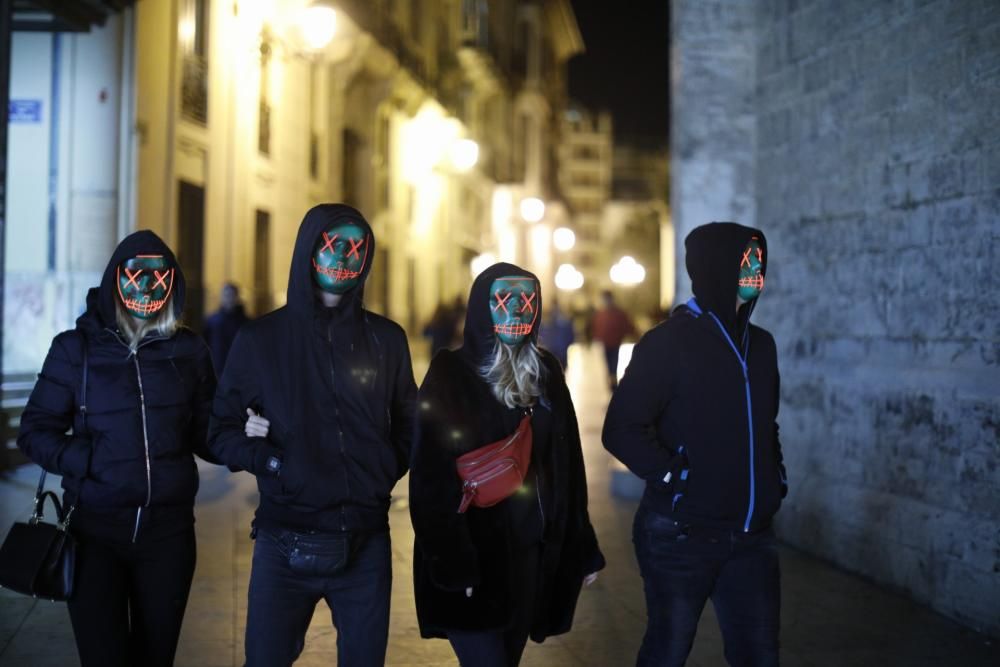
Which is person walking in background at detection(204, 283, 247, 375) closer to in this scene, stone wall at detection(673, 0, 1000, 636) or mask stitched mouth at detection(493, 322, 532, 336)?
stone wall at detection(673, 0, 1000, 636)

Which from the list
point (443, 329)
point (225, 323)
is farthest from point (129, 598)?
point (443, 329)

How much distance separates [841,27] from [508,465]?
16.5 feet

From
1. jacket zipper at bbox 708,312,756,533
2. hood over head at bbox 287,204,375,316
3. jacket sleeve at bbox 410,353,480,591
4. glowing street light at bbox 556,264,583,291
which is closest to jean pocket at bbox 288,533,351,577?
jacket sleeve at bbox 410,353,480,591

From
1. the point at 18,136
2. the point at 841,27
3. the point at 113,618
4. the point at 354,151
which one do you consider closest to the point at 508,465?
the point at 113,618

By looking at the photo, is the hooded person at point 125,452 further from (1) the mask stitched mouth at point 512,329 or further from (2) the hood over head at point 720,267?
(2) the hood over head at point 720,267

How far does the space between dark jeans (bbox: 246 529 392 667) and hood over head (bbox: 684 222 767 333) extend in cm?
132

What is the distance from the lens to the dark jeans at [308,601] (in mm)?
3633

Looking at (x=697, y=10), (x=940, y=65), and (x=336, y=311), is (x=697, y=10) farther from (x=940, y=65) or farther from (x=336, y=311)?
(x=336, y=311)

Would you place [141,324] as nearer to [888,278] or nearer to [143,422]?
[143,422]

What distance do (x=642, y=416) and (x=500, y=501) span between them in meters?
0.60

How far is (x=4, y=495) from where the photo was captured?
9945 mm

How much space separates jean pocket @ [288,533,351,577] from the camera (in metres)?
3.59

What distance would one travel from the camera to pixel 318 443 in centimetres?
366

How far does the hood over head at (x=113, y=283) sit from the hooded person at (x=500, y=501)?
1015mm
